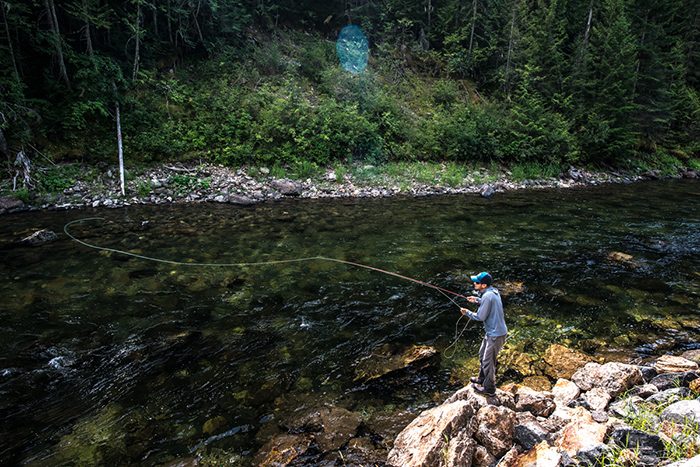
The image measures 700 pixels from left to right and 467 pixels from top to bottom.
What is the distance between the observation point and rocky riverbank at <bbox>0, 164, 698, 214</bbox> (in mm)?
13297

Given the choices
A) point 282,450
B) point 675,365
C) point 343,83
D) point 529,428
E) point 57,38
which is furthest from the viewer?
point 343,83

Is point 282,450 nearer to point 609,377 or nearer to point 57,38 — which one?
point 609,377

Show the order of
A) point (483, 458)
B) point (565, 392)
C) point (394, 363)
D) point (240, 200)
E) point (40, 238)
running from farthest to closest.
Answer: point (240, 200) < point (40, 238) < point (394, 363) < point (565, 392) < point (483, 458)

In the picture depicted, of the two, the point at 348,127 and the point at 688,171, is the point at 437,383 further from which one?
the point at 688,171

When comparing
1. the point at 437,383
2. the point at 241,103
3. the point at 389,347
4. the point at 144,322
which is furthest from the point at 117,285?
the point at 241,103

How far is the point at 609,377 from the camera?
4109mm

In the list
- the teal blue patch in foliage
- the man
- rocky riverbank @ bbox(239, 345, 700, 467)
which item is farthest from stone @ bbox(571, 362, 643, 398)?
the teal blue patch in foliage

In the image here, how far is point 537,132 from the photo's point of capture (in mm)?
21906

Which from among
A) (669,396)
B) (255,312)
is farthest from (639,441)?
(255,312)

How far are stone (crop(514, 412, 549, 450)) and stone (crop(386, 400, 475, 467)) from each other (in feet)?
1.57

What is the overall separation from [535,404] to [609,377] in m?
1.19

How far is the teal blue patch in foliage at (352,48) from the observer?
84.5ft

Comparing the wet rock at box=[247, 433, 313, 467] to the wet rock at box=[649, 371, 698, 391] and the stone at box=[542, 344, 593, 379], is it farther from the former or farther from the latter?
the wet rock at box=[649, 371, 698, 391]

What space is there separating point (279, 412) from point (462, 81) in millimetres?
31820
